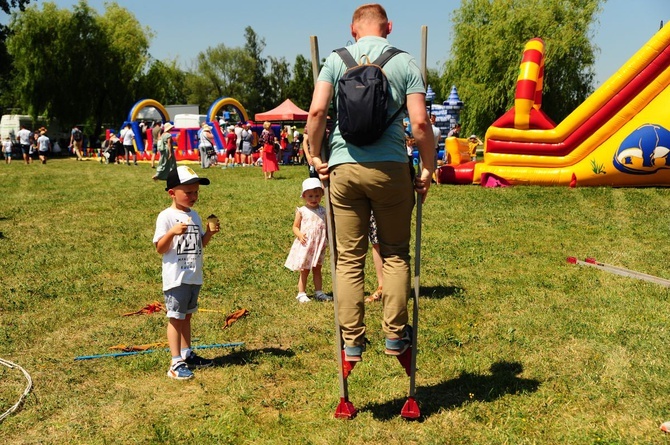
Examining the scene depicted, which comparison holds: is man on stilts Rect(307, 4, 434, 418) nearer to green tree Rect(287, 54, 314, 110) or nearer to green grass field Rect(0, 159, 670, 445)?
green grass field Rect(0, 159, 670, 445)

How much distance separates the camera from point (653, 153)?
15609 mm

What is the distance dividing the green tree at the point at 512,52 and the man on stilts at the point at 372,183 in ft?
Answer: 113

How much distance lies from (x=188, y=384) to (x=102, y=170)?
25.1 metres

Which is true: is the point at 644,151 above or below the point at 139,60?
below

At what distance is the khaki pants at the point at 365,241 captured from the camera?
4297 millimetres

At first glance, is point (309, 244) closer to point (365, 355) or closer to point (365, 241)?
point (365, 355)

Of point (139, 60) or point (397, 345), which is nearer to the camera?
point (397, 345)

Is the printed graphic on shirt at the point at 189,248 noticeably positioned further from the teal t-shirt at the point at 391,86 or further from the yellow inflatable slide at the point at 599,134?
the yellow inflatable slide at the point at 599,134

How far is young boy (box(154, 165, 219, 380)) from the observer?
17.0 feet

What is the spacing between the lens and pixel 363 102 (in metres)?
4.07

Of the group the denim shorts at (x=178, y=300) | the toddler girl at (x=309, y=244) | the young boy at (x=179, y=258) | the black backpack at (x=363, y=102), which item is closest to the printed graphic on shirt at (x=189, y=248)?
the young boy at (x=179, y=258)

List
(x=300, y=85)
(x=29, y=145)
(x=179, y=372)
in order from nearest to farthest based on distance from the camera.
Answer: (x=179, y=372)
(x=29, y=145)
(x=300, y=85)

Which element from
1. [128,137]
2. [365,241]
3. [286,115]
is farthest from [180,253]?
[286,115]

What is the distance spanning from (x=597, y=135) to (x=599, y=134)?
0.05 meters
